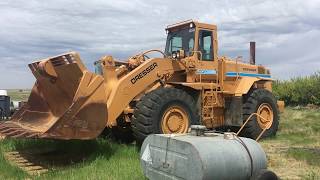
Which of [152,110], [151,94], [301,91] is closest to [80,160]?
[152,110]

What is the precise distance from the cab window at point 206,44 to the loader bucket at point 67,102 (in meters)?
3.75

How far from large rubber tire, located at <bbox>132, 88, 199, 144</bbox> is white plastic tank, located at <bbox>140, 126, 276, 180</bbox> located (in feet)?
10.1

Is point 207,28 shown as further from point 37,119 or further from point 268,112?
point 37,119

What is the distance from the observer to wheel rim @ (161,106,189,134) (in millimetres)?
10336

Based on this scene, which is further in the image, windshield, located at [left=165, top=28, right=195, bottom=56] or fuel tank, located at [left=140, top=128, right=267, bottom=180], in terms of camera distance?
windshield, located at [left=165, top=28, right=195, bottom=56]

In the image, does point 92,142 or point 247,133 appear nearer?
point 92,142

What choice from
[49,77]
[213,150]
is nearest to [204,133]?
[213,150]

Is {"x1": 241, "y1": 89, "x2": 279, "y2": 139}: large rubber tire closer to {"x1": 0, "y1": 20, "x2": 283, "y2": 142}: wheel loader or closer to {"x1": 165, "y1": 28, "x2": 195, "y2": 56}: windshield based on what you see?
{"x1": 0, "y1": 20, "x2": 283, "y2": 142}: wheel loader

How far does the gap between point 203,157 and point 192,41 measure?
652 cm

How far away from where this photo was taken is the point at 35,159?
1006 cm

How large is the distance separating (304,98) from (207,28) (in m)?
16.7

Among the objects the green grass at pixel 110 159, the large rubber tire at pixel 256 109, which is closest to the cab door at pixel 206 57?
the large rubber tire at pixel 256 109

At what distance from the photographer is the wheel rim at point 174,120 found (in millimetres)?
10336

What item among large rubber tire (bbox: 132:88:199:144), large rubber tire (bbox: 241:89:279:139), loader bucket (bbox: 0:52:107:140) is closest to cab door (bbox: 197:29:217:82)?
large rubber tire (bbox: 241:89:279:139)
